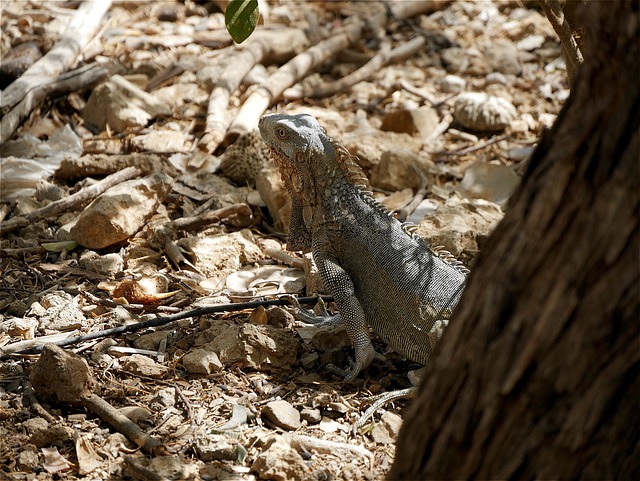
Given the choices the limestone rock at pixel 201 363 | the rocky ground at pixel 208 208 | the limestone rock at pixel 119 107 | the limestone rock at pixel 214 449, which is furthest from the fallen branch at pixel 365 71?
the limestone rock at pixel 214 449

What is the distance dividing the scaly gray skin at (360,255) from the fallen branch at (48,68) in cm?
350

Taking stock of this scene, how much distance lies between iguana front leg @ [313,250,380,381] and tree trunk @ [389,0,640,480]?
1957 mm

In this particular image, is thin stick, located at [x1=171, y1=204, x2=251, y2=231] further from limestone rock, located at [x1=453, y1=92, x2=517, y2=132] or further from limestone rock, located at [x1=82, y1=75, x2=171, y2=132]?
limestone rock, located at [x1=453, y1=92, x2=517, y2=132]

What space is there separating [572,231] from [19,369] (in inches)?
128

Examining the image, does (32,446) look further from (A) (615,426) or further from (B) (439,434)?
(A) (615,426)

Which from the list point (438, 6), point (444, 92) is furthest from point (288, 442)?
point (438, 6)

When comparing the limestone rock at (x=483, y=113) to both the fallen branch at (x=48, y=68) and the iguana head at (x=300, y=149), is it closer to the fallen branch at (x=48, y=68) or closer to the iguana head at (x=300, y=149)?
the iguana head at (x=300, y=149)

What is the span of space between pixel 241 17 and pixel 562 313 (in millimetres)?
1961

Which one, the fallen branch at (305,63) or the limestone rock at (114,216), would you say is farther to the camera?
the fallen branch at (305,63)

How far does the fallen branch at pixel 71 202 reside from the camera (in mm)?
5957

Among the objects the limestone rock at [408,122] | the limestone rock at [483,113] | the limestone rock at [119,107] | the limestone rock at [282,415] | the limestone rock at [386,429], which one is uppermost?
the limestone rock at [483,113]

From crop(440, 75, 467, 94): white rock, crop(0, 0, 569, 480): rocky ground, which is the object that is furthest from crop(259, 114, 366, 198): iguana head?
crop(440, 75, 467, 94): white rock

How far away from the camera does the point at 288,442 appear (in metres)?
3.82

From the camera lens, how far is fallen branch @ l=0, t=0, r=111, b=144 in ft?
23.6
